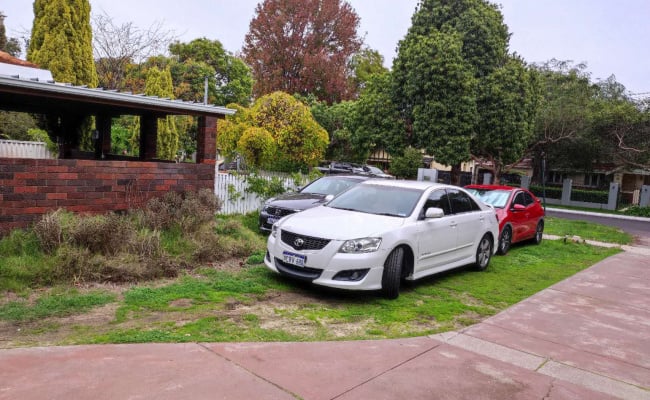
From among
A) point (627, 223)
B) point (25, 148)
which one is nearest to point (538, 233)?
point (627, 223)

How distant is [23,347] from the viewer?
4.34 m

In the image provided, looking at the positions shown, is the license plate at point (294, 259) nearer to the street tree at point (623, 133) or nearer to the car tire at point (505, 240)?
the car tire at point (505, 240)

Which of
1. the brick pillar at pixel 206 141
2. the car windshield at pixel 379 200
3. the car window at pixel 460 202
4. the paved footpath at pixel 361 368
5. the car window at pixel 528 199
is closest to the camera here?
the paved footpath at pixel 361 368

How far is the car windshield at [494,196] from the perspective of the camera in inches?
449

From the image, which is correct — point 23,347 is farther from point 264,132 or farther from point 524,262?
point 264,132

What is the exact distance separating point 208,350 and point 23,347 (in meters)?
1.59

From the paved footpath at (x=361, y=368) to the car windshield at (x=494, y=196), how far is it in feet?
18.2

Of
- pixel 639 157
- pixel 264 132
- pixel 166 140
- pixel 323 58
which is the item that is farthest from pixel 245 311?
pixel 323 58

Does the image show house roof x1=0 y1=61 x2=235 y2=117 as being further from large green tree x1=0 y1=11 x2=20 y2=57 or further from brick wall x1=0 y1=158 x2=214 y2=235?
large green tree x1=0 y1=11 x2=20 y2=57

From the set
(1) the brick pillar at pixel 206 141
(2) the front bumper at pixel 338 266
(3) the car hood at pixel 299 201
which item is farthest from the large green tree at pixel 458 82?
(2) the front bumper at pixel 338 266

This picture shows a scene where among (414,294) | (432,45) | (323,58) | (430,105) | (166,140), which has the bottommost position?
(414,294)

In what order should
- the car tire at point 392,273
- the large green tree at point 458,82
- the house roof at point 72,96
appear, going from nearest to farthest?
the car tire at point 392,273 → the house roof at point 72,96 → the large green tree at point 458,82

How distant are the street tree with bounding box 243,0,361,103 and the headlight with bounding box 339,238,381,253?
112 ft

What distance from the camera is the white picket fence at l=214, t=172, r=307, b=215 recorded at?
12781 mm
